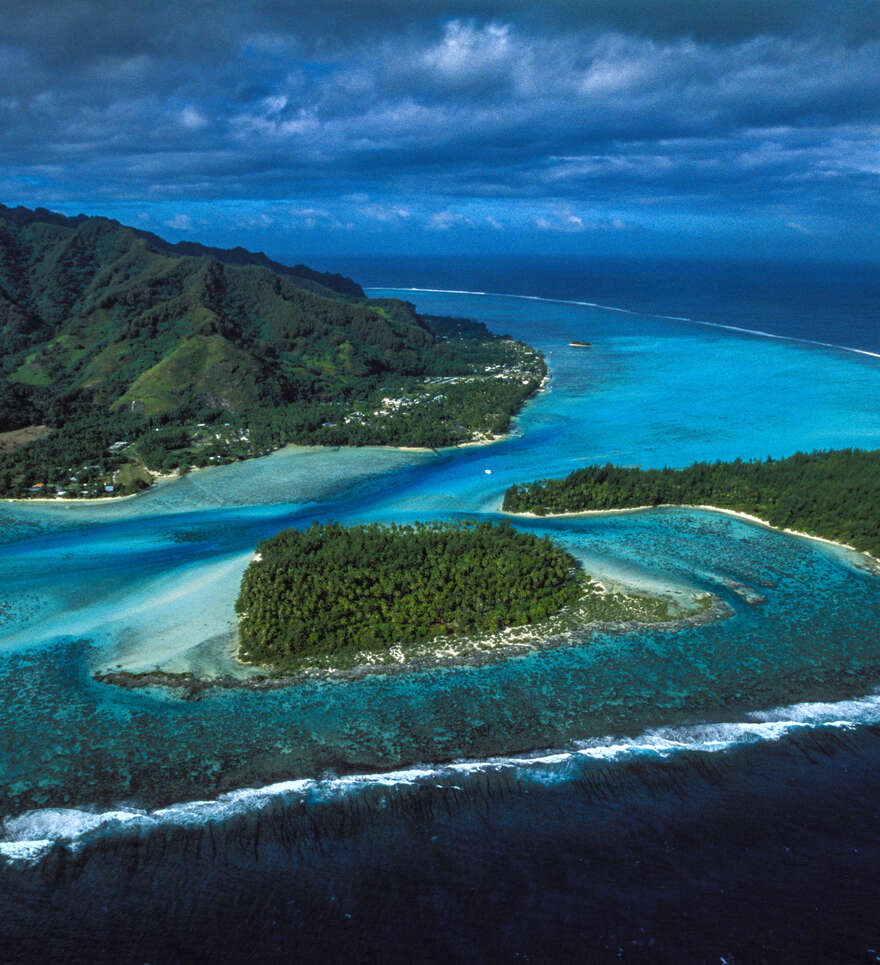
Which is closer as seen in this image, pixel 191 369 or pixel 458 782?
pixel 458 782

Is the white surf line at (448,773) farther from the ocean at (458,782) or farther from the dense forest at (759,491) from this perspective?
the dense forest at (759,491)

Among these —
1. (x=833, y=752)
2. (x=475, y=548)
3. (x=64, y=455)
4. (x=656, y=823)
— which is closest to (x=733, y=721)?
(x=833, y=752)

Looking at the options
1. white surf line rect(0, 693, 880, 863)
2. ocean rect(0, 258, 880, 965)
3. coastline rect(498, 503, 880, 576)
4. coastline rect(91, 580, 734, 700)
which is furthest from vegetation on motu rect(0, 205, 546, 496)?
white surf line rect(0, 693, 880, 863)

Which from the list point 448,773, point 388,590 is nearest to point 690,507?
point 388,590

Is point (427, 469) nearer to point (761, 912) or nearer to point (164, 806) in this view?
point (164, 806)

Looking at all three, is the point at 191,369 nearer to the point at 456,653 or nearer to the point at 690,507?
the point at 690,507

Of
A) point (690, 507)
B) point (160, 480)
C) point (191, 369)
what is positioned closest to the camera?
point (690, 507)

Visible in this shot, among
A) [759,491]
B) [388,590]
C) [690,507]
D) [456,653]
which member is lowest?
[456,653]
